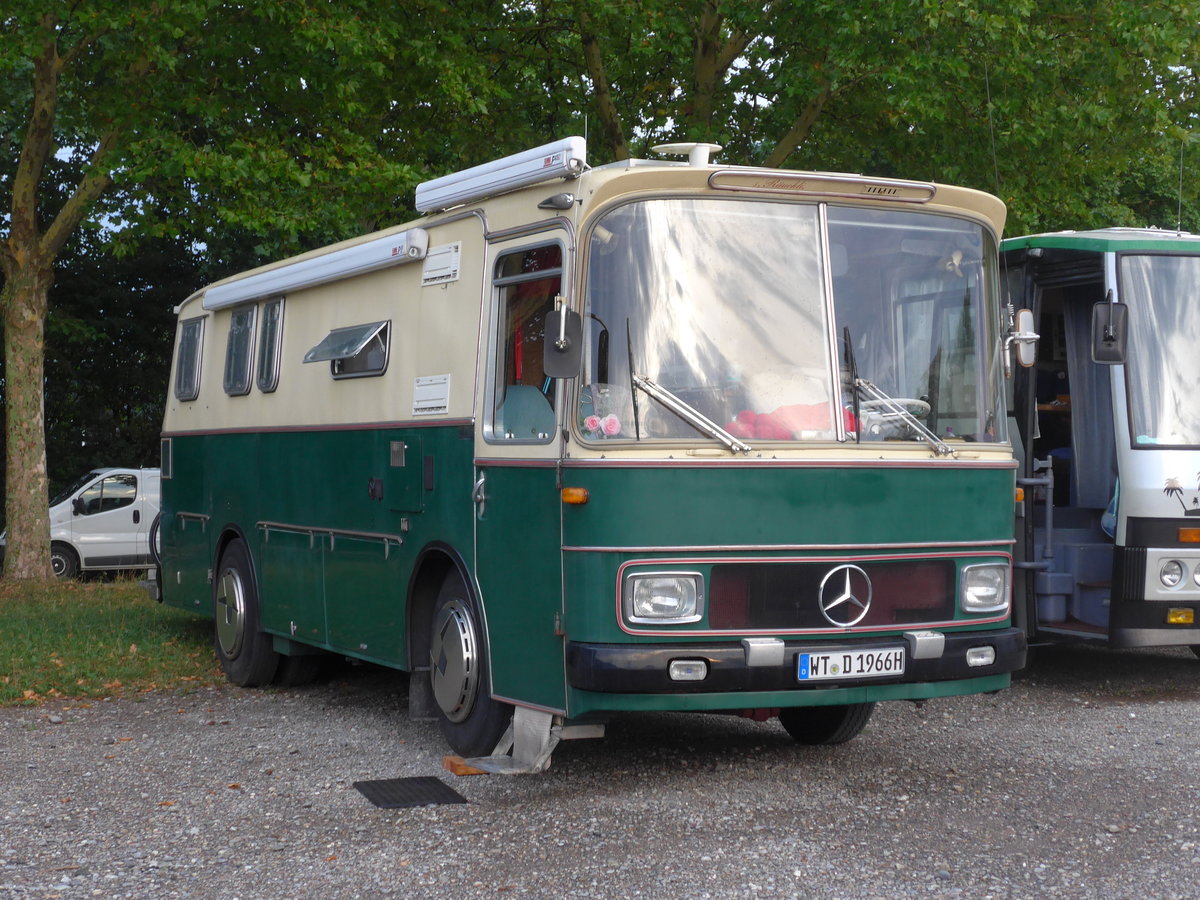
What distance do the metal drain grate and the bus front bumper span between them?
0.93 meters

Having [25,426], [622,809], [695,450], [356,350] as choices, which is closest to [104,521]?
[25,426]

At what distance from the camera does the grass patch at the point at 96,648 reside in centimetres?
1083

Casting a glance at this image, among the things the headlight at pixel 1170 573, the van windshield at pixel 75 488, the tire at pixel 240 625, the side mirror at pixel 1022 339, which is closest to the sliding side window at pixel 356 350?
the tire at pixel 240 625

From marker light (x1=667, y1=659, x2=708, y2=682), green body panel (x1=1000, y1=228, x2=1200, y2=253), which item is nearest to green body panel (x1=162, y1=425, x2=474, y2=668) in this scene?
marker light (x1=667, y1=659, x2=708, y2=682)

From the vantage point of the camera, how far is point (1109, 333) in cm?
924

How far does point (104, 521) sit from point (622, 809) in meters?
17.6

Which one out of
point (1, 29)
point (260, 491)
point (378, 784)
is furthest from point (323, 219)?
point (378, 784)

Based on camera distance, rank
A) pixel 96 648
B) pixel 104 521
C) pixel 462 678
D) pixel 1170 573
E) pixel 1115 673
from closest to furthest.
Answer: pixel 462 678
pixel 1170 573
pixel 1115 673
pixel 96 648
pixel 104 521

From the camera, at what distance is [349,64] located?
54.2 ft

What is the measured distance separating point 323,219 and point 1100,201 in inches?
461

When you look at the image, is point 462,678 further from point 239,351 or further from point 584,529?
point 239,351

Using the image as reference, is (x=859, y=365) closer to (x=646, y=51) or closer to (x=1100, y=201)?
(x=646, y=51)

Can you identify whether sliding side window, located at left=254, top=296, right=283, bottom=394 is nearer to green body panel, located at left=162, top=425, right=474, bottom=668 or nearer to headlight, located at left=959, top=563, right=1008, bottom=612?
green body panel, located at left=162, top=425, right=474, bottom=668

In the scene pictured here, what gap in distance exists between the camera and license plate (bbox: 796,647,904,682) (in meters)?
6.92
